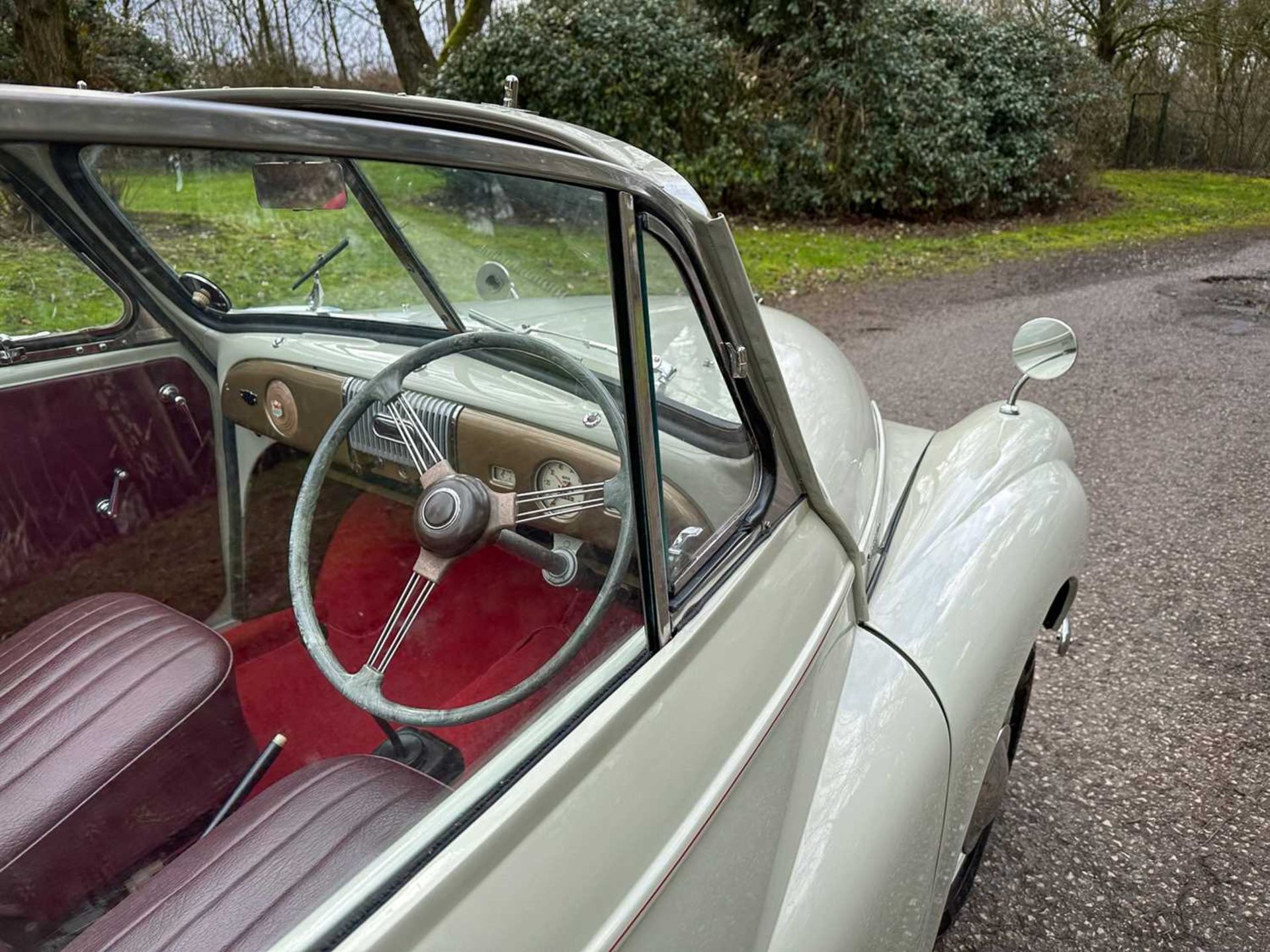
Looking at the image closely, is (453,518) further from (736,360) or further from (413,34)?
(413,34)

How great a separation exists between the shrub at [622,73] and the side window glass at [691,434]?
8666mm

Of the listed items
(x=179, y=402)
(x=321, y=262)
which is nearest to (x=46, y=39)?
(x=179, y=402)

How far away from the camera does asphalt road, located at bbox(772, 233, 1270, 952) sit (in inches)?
86.6

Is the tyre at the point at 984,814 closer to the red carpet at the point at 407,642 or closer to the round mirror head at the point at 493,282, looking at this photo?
the red carpet at the point at 407,642

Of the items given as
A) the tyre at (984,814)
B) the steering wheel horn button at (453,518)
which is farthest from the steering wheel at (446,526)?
the tyre at (984,814)

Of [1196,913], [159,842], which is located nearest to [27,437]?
[159,842]

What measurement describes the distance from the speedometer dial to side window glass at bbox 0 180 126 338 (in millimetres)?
1049

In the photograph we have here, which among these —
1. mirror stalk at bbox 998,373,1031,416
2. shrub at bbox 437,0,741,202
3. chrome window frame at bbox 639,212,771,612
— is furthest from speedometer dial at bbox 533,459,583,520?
shrub at bbox 437,0,741,202

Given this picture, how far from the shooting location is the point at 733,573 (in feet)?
4.79

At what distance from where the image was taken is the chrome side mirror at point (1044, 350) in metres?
2.26

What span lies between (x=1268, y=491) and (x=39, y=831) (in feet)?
15.8

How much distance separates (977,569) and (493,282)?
1.22 metres

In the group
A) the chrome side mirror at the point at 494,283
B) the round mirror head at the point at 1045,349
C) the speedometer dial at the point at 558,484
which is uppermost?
the chrome side mirror at the point at 494,283

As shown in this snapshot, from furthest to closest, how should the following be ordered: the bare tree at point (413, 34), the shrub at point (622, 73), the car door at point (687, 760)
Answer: the bare tree at point (413, 34), the shrub at point (622, 73), the car door at point (687, 760)
